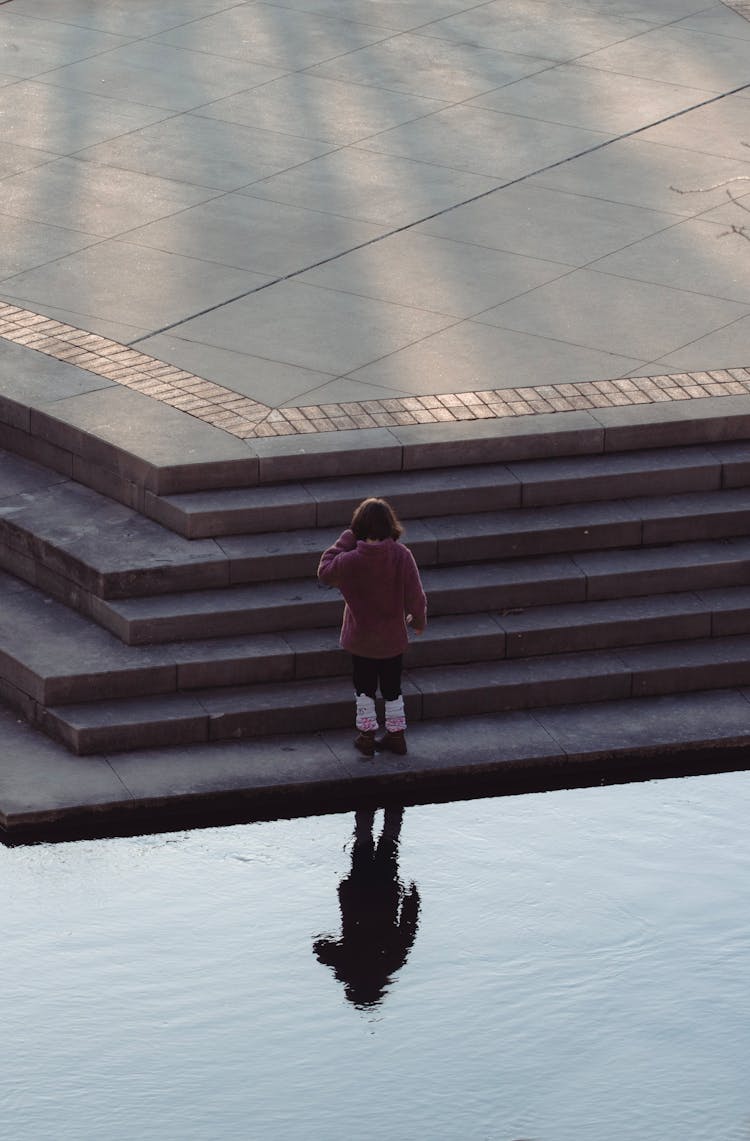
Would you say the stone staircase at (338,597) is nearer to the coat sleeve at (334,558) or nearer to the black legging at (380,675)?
the black legging at (380,675)

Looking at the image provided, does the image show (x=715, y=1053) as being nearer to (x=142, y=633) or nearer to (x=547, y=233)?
(x=142, y=633)

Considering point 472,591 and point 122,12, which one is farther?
point 122,12

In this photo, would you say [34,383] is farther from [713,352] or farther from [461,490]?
[713,352]

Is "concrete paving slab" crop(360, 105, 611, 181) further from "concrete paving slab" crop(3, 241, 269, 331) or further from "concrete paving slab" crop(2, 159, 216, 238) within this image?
"concrete paving slab" crop(3, 241, 269, 331)

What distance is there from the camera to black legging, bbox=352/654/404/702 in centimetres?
1005

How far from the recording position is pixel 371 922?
350 inches

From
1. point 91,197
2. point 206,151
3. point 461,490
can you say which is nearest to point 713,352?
point 461,490

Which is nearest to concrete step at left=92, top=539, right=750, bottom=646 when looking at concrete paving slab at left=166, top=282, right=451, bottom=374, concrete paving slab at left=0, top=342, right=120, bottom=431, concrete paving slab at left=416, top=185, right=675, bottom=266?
concrete paving slab at left=0, top=342, right=120, bottom=431

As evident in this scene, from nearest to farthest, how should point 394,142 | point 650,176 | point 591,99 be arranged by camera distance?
point 650,176
point 394,142
point 591,99

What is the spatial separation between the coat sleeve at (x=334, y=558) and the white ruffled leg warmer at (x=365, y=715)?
59 centimetres

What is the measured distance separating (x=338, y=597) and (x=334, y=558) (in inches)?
33.7

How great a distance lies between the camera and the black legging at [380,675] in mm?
10047

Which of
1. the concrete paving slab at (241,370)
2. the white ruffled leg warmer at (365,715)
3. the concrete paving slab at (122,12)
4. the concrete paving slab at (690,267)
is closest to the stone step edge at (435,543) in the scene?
the white ruffled leg warmer at (365,715)

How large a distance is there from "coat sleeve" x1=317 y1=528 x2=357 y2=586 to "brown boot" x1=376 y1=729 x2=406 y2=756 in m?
0.80
